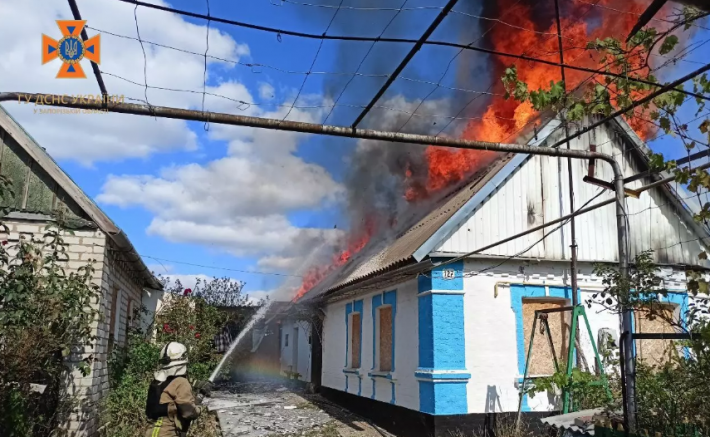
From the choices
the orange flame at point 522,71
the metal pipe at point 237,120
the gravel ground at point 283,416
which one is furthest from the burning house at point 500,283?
the metal pipe at point 237,120

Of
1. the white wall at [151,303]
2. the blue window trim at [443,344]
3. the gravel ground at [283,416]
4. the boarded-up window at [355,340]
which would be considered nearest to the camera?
the blue window trim at [443,344]

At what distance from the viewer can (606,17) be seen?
14.5 m

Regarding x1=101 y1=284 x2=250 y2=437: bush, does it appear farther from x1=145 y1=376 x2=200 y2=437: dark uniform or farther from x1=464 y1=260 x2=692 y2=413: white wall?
x1=464 y1=260 x2=692 y2=413: white wall

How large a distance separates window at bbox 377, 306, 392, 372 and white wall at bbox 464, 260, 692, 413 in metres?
2.69

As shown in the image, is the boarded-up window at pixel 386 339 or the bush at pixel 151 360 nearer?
the bush at pixel 151 360

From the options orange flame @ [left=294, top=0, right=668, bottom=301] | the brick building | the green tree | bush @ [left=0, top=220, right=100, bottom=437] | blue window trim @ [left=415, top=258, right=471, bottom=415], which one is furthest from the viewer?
orange flame @ [left=294, top=0, right=668, bottom=301]

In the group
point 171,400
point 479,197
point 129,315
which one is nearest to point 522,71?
point 479,197

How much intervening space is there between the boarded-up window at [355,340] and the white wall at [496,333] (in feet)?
16.1

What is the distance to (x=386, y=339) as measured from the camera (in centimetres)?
1315

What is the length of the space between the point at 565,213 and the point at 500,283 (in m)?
2.28

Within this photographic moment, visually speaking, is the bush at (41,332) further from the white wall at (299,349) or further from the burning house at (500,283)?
the white wall at (299,349)

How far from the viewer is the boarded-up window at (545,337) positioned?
11.1m

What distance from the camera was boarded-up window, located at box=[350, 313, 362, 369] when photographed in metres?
15.2

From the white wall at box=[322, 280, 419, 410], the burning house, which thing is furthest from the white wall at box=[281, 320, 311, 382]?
the burning house
